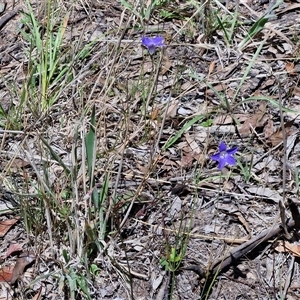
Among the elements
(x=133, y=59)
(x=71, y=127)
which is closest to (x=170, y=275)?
(x=71, y=127)

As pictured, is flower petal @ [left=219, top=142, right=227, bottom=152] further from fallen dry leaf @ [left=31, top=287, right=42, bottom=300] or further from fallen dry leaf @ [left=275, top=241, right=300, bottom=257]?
fallen dry leaf @ [left=31, top=287, right=42, bottom=300]

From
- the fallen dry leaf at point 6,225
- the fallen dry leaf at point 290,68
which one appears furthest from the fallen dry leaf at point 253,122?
the fallen dry leaf at point 6,225

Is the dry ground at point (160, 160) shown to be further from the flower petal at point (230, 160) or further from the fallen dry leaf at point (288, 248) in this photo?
the flower petal at point (230, 160)

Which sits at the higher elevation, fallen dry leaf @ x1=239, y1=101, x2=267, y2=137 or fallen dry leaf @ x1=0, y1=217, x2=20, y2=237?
fallen dry leaf @ x1=0, y1=217, x2=20, y2=237

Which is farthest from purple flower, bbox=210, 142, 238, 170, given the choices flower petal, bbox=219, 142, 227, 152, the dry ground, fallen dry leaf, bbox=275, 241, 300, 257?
fallen dry leaf, bbox=275, 241, 300, 257

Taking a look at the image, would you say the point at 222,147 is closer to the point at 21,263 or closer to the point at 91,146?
the point at 91,146
